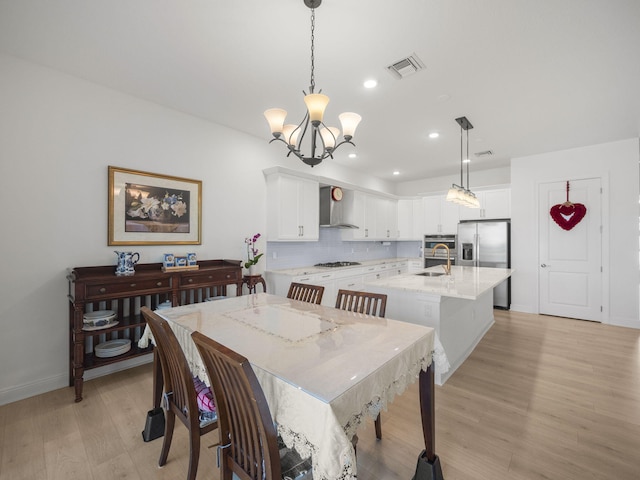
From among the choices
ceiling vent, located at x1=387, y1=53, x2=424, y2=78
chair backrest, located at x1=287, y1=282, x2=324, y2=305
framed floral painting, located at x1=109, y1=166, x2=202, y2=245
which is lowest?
chair backrest, located at x1=287, y1=282, x2=324, y2=305

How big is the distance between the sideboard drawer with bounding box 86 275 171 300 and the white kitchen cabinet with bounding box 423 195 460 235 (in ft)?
17.5

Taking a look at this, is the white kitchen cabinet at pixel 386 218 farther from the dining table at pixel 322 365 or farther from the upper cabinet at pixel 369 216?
the dining table at pixel 322 365

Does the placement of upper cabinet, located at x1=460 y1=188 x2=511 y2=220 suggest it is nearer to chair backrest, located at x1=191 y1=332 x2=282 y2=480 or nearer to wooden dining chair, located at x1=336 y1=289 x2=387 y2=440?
wooden dining chair, located at x1=336 y1=289 x2=387 y2=440

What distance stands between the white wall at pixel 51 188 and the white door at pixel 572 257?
5815 millimetres

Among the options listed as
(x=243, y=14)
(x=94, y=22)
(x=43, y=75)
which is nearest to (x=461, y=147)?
(x=243, y=14)

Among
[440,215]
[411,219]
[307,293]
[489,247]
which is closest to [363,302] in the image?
[307,293]

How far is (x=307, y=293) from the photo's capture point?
102 inches

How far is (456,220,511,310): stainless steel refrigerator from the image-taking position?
5.23 metres

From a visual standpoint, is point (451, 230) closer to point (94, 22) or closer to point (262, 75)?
point (262, 75)

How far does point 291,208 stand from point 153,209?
1.82m

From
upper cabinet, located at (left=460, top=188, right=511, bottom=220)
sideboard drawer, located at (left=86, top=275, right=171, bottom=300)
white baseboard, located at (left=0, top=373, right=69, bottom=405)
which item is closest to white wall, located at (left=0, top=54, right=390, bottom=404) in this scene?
white baseboard, located at (left=0, top=373, right=69, bottom=405)

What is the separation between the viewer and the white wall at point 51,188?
7.77ft

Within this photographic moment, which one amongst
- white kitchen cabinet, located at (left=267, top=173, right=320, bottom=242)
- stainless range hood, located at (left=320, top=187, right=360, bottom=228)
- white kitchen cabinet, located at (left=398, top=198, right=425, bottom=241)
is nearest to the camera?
white kitchen cabinet, located at (left=267, top=173, right=320, bottom=242)

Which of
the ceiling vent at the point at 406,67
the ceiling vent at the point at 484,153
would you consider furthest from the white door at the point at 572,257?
the ceiling vent at the point at 406,67
